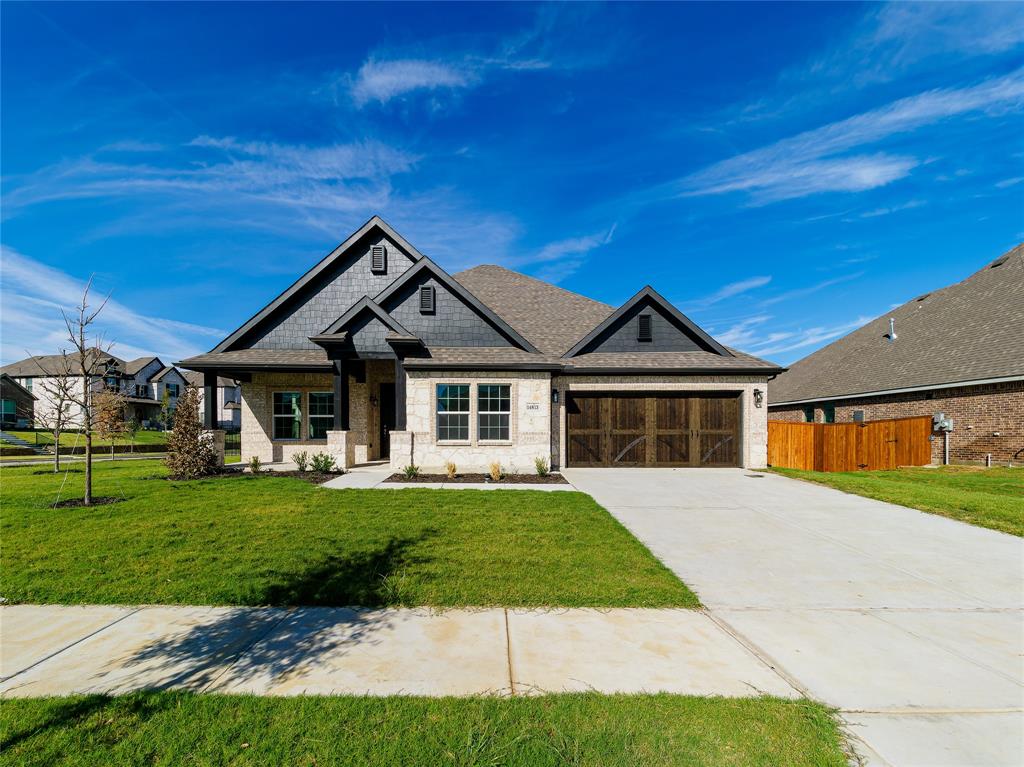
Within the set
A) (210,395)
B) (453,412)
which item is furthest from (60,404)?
(453,412)

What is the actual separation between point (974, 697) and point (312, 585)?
19.2 feet

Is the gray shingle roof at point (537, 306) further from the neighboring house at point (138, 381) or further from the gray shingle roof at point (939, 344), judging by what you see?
the neighboring house at point (138, 381)

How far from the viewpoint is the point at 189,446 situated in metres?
12.9

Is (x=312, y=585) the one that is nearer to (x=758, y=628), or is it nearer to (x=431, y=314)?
(x=758, y=628)

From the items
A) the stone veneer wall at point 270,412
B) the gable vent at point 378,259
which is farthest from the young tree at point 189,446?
the gable vent at point 378,259

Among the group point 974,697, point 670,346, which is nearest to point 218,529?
point 974,697

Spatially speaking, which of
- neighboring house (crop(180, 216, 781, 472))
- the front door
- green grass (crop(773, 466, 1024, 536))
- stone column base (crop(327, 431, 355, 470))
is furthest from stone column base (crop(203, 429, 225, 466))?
green grass (crop(773, 466, 1024, 536))

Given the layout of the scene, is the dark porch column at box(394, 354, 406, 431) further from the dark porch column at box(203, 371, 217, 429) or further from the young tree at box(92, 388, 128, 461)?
the young tree at box(92, 388, 128, 461)

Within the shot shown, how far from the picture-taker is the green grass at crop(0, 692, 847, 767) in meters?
2.46

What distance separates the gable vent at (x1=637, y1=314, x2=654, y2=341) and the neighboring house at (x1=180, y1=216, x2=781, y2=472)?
0.05 m

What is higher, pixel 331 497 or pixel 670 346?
pixel 670 346

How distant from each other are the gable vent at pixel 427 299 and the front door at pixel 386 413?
138 inches

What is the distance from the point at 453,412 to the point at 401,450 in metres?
1.97

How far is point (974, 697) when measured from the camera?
3.16 metres
